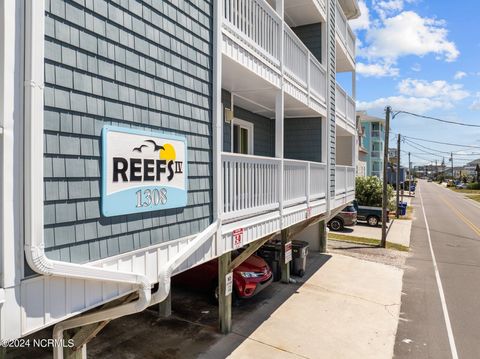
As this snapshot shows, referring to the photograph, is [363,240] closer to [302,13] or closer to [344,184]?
[344,184]

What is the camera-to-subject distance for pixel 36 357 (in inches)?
244

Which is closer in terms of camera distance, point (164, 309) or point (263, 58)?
point (263, 58)

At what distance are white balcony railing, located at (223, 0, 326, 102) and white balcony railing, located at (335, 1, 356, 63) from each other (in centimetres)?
390

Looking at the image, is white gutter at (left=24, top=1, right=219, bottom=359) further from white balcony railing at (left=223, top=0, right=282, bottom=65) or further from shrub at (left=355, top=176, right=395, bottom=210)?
shrub at (left=355, top=176, right=395, bottom=210)

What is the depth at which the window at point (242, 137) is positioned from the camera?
10016mm

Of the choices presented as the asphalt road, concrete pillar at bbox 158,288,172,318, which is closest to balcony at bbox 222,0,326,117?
concrete pillar at bbox 158,288,172,318

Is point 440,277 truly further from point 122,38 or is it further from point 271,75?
point 122,38

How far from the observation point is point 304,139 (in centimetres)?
1141

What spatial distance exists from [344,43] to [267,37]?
7.93 metres

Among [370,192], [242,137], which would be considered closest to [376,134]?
[370,192]

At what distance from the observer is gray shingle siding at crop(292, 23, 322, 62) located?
37.0 ft

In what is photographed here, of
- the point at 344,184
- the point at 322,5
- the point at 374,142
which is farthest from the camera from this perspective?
the point at 374,142

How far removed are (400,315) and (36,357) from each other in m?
7.78

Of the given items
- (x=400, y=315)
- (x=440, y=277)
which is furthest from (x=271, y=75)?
(x=440, y=277)
